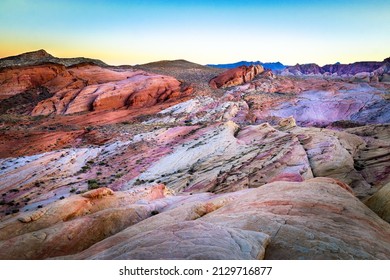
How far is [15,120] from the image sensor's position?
15.9m

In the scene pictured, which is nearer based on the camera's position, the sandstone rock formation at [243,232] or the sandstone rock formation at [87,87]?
the sandstone rock formation at [243,232]

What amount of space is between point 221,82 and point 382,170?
25243 mm

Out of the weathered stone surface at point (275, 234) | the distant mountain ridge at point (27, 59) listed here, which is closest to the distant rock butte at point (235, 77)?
the distant mountain ridge at point (27, 59)

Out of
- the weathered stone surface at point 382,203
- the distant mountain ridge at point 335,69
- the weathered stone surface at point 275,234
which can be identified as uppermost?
the distant mountain ridge at point 335,69

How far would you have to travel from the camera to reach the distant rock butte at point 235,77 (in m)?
33.1

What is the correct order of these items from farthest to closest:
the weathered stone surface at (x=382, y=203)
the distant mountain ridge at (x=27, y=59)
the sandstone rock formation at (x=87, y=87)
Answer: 1. the distant mountain ridge at (x=27, y=59)
2. the sandstone rock formation at (x=87, y=87)
3. the weathered stone surface at (x=382, y=203)

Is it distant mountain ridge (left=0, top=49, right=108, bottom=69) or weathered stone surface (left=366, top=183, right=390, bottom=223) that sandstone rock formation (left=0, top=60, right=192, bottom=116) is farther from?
weathered stone surface (left=366, top=183, right=390, bottom=223)

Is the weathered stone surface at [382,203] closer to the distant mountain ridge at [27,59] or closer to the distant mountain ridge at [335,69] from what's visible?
the distant mountain ridge at [27,59]

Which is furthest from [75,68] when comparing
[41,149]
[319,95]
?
[319,95]

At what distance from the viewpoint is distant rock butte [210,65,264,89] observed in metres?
33.1

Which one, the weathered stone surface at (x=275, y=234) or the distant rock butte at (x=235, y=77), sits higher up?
the distant rock butte at (x=235, y=77)

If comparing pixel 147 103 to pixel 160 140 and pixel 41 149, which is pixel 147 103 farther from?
pixel 41 149

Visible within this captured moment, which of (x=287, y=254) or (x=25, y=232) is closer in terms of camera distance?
(x=287, y=254)
